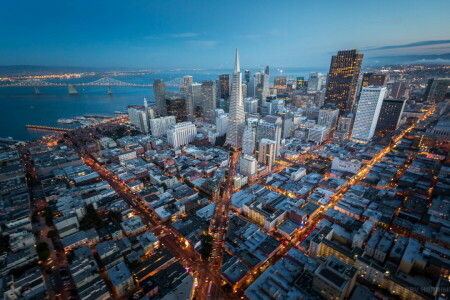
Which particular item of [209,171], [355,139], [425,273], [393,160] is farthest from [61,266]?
[355,139]

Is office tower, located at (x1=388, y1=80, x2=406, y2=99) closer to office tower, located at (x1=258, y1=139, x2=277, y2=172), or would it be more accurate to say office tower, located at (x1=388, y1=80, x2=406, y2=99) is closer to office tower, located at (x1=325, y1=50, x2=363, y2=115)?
office tower, located at (x1=325, y1=50, x2=363, y2=115)

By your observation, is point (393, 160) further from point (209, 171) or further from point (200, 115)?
point (200, 115)

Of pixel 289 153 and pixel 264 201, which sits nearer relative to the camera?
pixel 264 201

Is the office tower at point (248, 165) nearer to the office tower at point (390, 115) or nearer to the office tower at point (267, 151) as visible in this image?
the office tower at point (267, 151)

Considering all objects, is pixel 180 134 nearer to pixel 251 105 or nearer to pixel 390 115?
pixel 251 105

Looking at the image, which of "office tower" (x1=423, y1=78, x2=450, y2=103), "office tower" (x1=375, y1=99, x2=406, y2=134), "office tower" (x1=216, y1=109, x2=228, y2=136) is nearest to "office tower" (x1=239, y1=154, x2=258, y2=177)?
"office tower" (x1=216, y1=109, x2=228, y2=136)

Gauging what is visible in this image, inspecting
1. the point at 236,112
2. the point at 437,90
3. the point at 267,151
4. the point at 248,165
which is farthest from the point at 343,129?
the point at 437,90

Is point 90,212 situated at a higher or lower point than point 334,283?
lower
